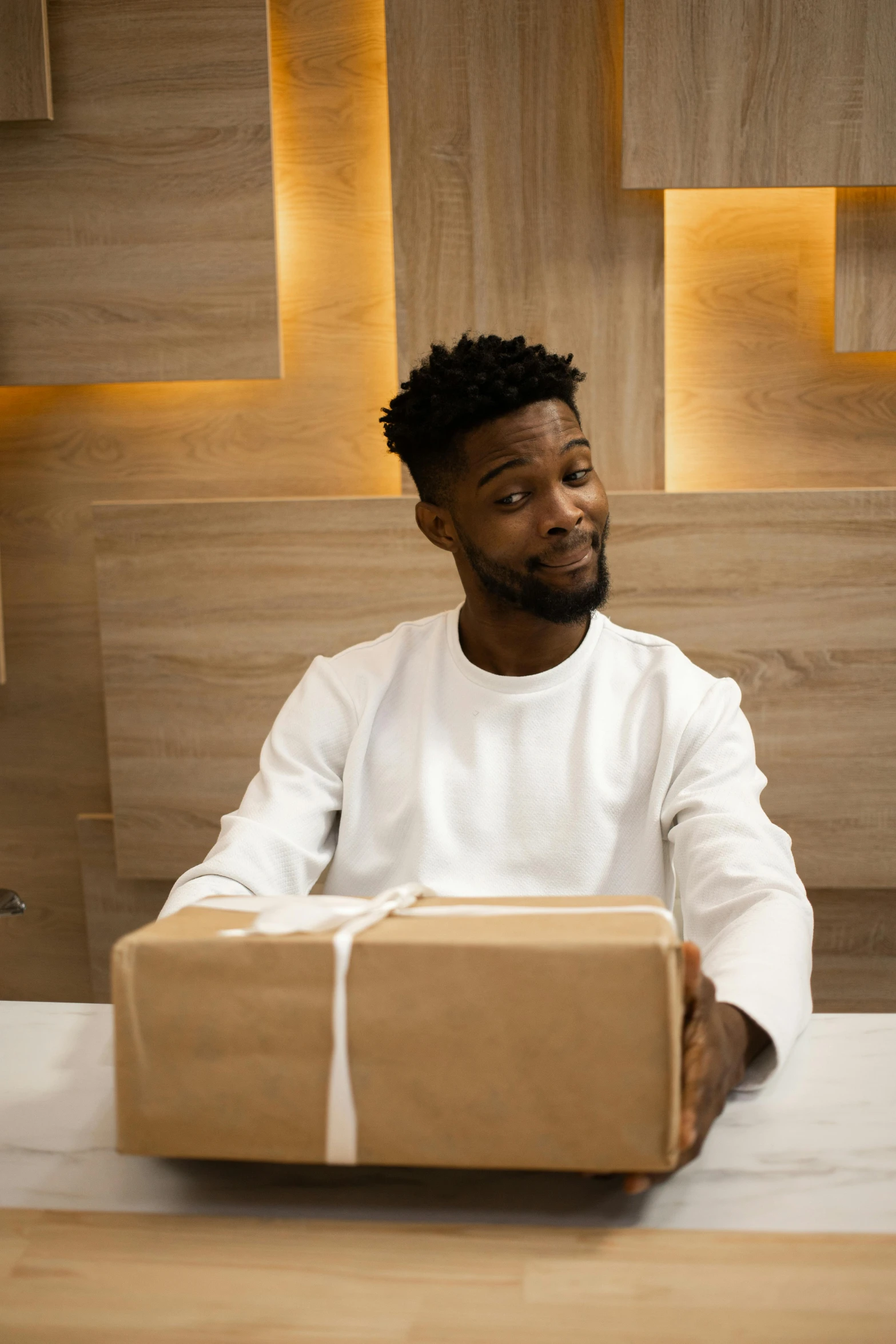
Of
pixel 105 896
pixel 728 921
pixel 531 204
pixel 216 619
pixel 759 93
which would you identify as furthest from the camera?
pixel 105 896

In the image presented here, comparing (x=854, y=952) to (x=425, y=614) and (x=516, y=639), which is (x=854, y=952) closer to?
(x=425, y=614)

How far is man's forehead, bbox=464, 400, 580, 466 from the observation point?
130cm

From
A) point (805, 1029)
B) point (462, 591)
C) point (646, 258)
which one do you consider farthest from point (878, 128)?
point (805, 1029)

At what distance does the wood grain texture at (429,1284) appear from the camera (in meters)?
0.59

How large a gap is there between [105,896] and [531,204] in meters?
1.58

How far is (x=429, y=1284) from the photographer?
0.62 meters

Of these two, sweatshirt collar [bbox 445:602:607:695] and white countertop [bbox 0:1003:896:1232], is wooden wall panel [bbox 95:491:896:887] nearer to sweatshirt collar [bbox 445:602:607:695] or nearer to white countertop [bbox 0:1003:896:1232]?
sweatshirt collar [bbox 445:602:607:695]

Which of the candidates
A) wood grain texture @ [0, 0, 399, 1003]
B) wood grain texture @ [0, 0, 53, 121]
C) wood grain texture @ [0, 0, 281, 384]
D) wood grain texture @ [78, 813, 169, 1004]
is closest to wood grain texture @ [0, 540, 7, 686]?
wood grain texture @ [0, 0, 399, 1003]

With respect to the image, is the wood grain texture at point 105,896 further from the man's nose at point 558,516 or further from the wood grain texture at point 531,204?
the man's nose at point 558,516

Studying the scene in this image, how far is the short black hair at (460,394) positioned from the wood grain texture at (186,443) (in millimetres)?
726

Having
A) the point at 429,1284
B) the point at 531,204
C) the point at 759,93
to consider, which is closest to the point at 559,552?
the point at 429,1284

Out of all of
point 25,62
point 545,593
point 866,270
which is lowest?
point 545,593

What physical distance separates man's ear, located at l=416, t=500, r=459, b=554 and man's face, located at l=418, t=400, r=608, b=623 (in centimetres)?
9

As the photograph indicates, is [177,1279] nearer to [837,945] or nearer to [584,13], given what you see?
[837,945]
